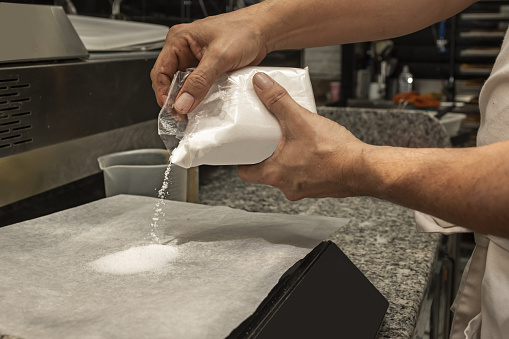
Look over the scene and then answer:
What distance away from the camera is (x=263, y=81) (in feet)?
2.88

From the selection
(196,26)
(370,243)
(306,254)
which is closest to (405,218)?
(370,243)

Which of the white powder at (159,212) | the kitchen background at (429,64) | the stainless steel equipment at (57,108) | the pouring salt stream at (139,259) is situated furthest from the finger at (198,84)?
the kitchen background at (429,64)

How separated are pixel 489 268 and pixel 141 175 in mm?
703

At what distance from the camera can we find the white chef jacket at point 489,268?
0.89 meters

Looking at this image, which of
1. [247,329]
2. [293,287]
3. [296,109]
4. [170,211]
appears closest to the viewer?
[247,329]

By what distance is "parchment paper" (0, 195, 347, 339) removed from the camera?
63 cm

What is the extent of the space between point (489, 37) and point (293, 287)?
4.14m

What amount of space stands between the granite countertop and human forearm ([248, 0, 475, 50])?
1.52ft

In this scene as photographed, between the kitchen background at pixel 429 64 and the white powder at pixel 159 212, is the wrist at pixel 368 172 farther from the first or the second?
the kitchen background at pixel 429 64

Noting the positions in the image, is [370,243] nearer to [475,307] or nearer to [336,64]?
[475,307]

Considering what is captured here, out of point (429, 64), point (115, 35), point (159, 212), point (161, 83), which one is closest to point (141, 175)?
point (159, 212)

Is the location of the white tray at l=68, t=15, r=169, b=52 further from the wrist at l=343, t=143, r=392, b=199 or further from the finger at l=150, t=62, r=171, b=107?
the wrist at l=343, t=143, r=392, b=199

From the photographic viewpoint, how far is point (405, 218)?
4.72 feet

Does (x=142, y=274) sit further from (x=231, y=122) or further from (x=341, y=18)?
(x=341, y=18)
